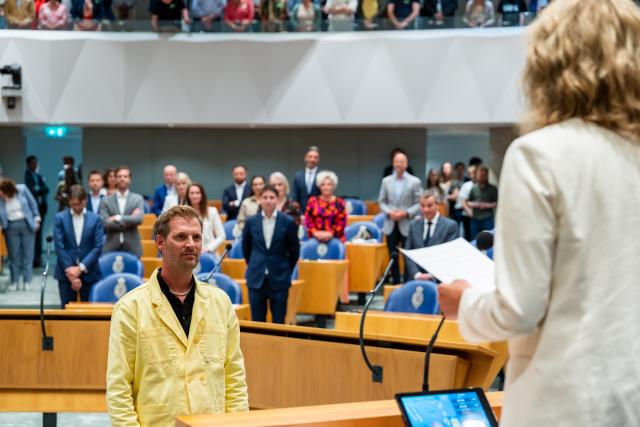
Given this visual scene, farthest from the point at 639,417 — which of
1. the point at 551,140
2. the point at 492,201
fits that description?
the point at 492,201

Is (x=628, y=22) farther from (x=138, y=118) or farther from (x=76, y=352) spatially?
(x=138, y=118)

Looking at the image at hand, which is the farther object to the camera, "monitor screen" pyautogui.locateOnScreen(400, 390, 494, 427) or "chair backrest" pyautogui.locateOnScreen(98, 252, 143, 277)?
"chair backrest" pyautogui.locateOnScreen(98, 252, 143, 277)

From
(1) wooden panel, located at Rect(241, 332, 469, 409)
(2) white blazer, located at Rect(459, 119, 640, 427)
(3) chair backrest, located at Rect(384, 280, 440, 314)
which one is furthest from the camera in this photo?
(3) chair backrest, located at Rect(384, 280, 440, 314)

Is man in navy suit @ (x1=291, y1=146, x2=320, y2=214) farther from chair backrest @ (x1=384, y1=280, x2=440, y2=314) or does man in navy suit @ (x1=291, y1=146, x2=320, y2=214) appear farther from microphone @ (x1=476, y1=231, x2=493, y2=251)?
microphone @ (x1=476, y1=231, x2=493, y2=251)

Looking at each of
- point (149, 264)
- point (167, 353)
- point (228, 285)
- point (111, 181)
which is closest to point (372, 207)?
point (111, 181)

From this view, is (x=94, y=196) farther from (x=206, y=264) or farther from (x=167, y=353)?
(x=167, y=353)

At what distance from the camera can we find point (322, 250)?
11391mm

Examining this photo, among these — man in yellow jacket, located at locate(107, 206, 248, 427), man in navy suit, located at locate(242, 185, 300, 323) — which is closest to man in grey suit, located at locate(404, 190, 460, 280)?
man in navy suit, located at locate(242, 185, 300, 323)

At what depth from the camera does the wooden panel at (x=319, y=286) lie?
1073 centimetres

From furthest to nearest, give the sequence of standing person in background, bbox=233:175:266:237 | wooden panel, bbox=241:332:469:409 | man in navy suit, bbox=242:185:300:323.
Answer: standing person in background, bbox=233:175:266:237 < man in navy suit, bbox=242:185:300:323 < wooden panel, bbox=241:332:469:409

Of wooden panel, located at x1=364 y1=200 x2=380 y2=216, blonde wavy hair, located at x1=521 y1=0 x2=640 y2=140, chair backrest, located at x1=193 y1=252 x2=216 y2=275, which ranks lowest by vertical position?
wooden panel, located at x1=364 y1=200 x2=380 y2=216

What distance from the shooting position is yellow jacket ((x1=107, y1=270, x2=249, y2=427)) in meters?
3.48

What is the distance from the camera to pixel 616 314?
69.9 inches

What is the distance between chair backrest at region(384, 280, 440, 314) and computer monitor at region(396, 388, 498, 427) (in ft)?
16.8
